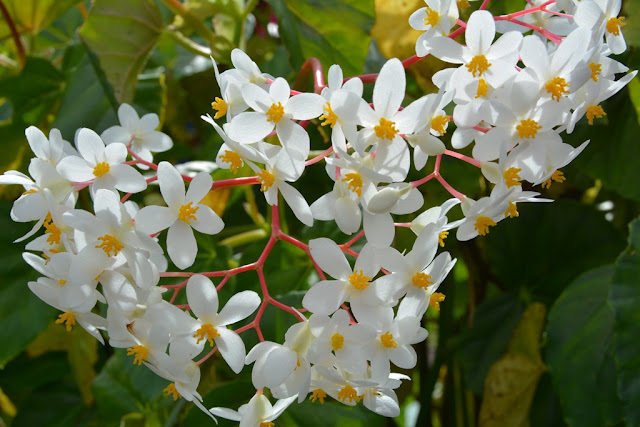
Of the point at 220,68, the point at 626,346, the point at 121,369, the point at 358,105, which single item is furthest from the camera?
the point at 220,68

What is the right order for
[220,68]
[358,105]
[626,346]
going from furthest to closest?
1. [220,68]
2. [626,346]
3. [358,105]

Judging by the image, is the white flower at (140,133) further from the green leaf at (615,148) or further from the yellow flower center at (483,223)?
the green leaf at (615,148)

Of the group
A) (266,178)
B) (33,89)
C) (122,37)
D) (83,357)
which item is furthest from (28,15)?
(266,178)

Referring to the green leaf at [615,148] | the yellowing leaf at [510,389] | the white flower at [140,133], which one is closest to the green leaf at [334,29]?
the white flower at [140,133]

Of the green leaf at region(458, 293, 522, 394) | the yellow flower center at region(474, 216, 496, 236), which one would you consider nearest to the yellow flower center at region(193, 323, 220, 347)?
the yellow flower center at region(474, 216, 496, 236)

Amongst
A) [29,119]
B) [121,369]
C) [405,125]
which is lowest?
[121,369]

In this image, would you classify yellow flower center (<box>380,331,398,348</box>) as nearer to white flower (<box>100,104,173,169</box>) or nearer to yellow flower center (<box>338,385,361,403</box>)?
yellow flower center (<box>338,385,361,403</box>)

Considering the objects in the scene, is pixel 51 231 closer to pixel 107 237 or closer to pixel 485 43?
pixel 107 237

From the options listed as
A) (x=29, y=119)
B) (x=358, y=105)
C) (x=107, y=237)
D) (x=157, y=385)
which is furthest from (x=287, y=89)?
(x=29, y=119)
